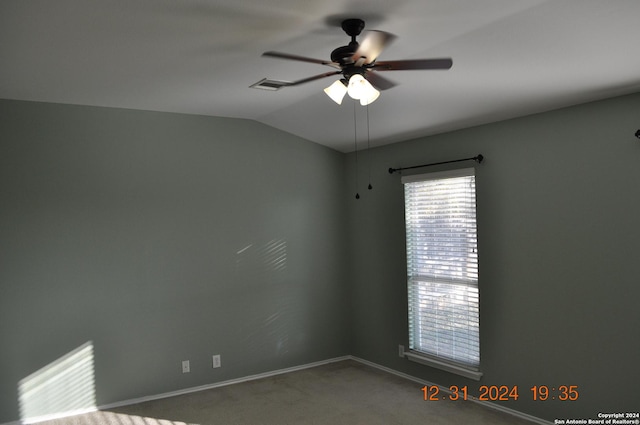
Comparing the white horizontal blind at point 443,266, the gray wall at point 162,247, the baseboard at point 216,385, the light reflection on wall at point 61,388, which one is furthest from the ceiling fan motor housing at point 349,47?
the baseboard at point 216,385

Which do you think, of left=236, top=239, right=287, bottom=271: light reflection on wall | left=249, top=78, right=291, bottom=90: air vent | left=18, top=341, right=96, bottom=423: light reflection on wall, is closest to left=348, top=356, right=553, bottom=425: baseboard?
left=236, top=239, right=287, bottom=271: light reflection on wall

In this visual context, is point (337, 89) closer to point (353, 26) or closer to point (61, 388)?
point (353, 26)

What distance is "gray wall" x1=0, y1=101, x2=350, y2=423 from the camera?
4.09 meters

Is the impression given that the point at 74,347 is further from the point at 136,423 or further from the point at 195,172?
the point at 195,172

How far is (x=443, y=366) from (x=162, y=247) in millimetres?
2717

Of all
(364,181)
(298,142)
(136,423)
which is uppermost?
(298,142)

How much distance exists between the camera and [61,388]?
13.6 ft

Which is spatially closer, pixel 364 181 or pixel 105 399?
pixel 105 399

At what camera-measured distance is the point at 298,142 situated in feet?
18.0

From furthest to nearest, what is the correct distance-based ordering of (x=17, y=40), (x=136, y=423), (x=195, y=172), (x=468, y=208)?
1. (x=195, y=172)
2. (x=468, y=208)
3. (x=136, y=423)
4. (x=17, y=40)

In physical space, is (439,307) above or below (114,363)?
above

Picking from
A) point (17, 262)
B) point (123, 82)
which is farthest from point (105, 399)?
point (123, 82)

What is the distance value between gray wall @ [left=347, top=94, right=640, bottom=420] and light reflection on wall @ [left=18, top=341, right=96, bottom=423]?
2972 mm

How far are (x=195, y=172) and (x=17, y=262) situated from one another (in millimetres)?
1645
